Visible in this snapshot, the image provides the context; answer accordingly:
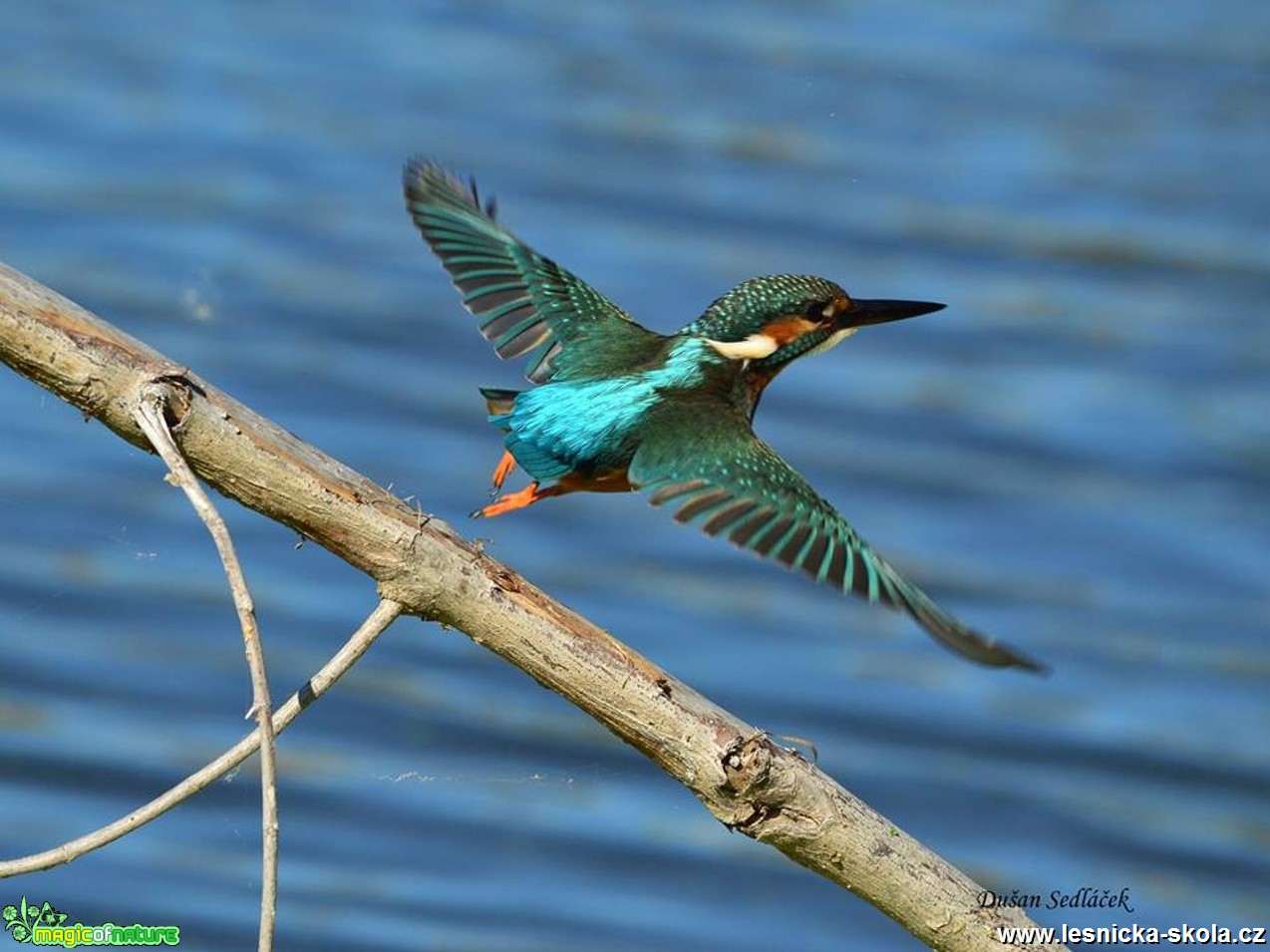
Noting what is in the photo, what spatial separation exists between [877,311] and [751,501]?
0.81 meters

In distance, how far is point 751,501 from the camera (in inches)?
152

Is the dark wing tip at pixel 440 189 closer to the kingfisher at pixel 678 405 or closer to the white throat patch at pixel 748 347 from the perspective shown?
the kingfisher at pixel 678 405

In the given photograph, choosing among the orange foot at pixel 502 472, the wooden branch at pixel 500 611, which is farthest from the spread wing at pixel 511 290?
the wooden branch at pixel 500 611

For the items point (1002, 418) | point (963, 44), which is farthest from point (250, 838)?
point (963, 44)

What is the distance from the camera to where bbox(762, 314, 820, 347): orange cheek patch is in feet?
14.4

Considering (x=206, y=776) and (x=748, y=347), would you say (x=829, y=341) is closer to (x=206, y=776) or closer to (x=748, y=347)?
(x=748, y=347)

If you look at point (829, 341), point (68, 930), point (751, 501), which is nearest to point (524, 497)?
point (751, 501)

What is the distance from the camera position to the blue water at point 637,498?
612 cm

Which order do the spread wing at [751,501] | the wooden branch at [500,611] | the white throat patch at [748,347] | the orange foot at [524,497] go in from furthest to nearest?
the white throat patch at [748,347] < the orange foot at [524,497] < the spread wing at [751,501] < the wooden branch at [500,611]

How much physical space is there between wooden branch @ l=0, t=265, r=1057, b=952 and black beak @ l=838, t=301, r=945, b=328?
52.8 inches

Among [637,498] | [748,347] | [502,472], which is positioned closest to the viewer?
[502,472]

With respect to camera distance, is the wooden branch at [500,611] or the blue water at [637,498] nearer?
the wooden branch at [500,611]

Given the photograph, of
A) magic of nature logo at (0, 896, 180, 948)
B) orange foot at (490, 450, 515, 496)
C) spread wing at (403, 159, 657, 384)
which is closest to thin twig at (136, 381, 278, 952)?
orange foot at (490, 450, 515, 496)

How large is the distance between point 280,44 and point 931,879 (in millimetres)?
7584
